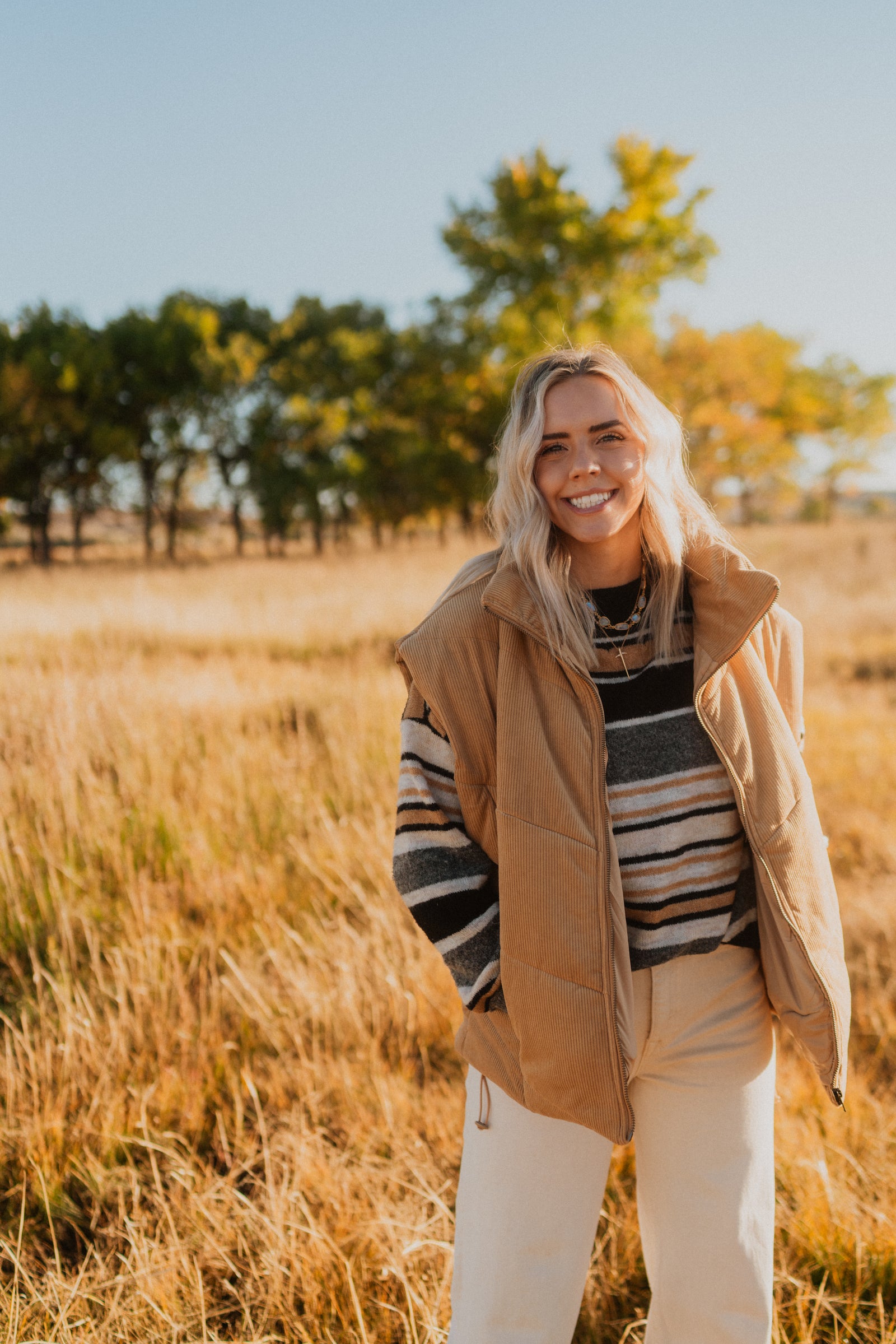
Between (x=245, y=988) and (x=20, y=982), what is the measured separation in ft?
2.93

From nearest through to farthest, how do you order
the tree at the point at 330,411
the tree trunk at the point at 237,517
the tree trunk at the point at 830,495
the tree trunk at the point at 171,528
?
the tree at the point at 330,411 < the tree trunk at the point at 171,528 < the tree trunk at the point at 237,517 < the tree trunk at the point at 830,495

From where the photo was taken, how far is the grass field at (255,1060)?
6.38 feet

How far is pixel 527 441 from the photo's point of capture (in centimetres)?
175

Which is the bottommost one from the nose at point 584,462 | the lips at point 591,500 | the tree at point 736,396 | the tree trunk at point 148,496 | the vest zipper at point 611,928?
the vest zipper at point 611,928

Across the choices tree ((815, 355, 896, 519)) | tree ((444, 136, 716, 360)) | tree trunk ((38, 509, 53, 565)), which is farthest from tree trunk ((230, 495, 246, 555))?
tree ((815, 355, 896, 519))

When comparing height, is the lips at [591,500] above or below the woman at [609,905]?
above

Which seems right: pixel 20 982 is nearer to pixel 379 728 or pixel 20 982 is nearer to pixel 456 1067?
pixel 456 1067

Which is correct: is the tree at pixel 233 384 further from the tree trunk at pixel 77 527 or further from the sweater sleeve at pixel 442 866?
the sweater sleeve at pixel 442 866

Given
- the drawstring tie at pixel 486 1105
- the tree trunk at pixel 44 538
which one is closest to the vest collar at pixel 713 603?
the drawstring tie at pixel 486 1105

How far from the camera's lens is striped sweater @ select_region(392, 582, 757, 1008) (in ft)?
5.01

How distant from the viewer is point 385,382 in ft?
101

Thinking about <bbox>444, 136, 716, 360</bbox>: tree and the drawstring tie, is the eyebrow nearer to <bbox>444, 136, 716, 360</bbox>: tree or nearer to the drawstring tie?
the drawstring tie

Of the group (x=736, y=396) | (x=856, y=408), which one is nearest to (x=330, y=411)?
(x=736, y=396)

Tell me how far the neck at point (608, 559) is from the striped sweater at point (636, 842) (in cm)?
23
